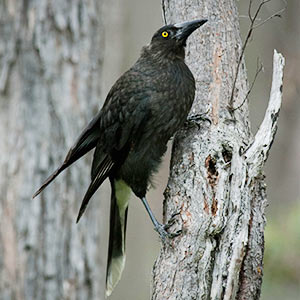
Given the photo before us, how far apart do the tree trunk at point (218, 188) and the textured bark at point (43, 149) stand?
6.36 ft

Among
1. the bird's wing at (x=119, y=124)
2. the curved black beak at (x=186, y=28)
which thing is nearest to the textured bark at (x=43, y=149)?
the bird's wing at (x=119, y=124)

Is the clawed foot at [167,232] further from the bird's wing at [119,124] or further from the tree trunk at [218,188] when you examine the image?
the bird's wing at [119,124]

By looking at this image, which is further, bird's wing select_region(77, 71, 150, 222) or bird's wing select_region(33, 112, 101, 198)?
bird's wing select_region(33, 112, 101, 198)

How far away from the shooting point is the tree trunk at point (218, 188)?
10.8 ft

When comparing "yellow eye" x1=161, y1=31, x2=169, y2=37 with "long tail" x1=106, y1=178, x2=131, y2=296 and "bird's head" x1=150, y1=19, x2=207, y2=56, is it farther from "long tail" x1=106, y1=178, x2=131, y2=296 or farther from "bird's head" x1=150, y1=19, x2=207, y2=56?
"long tail" x1=106, y1=178, x2=131, y2=296

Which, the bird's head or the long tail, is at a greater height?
the bird's head

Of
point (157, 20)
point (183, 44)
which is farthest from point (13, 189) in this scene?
point (157, 20)

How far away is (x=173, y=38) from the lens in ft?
14.4

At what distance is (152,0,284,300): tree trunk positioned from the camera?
3.30m

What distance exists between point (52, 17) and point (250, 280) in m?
3.29

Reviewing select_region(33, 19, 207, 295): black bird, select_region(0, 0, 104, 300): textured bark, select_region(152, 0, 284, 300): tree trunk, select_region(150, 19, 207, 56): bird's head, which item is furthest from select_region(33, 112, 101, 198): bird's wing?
select_region(0, 0, 104, 300): textured bark

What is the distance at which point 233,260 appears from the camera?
3.24m

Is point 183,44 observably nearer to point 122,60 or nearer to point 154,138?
point 154,138

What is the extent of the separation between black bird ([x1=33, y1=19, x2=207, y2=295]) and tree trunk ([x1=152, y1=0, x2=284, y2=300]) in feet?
0.77
